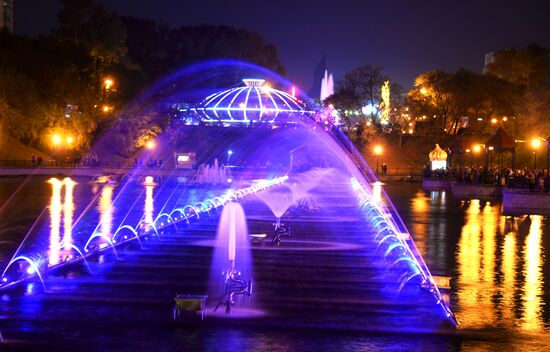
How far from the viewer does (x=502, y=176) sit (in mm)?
52188

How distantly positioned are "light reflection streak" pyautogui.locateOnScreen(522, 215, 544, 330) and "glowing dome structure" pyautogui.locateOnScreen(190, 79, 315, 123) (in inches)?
2731

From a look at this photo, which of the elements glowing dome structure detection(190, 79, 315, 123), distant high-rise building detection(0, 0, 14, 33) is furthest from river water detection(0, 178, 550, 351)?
distant high-rise building detection(0, 0, 14, 33)

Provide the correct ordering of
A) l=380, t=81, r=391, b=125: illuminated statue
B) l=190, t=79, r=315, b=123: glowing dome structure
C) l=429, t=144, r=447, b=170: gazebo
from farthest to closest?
l=380, t=81, r=391, b=125: illuminated statue, l=190, t=79, r=315, b=123: glowing dome structure, l=429, t=144, r=447, b=170: gazebo

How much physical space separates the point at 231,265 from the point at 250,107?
80239mm

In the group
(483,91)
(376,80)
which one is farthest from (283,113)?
(483,91)

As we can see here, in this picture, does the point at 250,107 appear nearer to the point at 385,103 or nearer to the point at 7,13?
the point at 385,103

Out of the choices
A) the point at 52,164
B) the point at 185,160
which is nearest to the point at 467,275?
the point at 52,164

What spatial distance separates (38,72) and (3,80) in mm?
8162

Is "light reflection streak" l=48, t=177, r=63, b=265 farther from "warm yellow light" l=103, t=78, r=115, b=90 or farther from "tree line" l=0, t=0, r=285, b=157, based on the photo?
"warm yellow light" l=103, t=78, r=115, b=90

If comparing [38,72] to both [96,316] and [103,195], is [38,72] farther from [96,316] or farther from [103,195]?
[96,316]

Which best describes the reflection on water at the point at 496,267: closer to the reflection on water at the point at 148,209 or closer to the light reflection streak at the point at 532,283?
the light reflection streak at the point at 532,283

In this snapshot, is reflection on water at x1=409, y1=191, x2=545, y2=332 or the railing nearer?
reflection on water at x1=409, y1=191, x2=545, y2=332

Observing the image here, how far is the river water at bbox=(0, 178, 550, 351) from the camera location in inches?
428

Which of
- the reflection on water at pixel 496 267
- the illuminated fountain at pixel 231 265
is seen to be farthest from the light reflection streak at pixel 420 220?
the illuminated fountain at pixel 231 265
